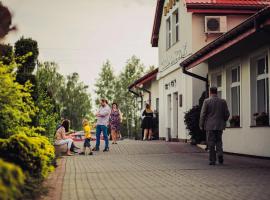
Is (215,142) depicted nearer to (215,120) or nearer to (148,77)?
(215,120)

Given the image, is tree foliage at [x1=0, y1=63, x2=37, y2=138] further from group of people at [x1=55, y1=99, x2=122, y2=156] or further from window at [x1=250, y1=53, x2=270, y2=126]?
window at [x1=250, y1=53, x2=270, y2=126]

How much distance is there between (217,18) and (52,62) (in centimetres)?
4852

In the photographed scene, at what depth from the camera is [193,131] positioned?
813 inches

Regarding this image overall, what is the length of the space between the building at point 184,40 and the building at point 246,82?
3094mm

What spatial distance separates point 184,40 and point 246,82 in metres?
7.62

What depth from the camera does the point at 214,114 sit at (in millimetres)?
14102

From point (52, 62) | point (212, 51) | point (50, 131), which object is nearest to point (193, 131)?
point (212, 51)

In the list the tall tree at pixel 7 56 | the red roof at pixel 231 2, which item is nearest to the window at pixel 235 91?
the red roof at pixel 231 2

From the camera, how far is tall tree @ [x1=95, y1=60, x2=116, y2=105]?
2598 inches

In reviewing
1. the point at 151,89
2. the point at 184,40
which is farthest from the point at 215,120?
the point at 151,89

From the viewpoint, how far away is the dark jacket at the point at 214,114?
1401 centimetres

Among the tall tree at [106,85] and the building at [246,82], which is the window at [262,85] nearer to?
the building at [246,82]

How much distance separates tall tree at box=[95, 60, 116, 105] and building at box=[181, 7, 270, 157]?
46.3 meters

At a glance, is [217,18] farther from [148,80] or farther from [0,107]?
[0,107]
